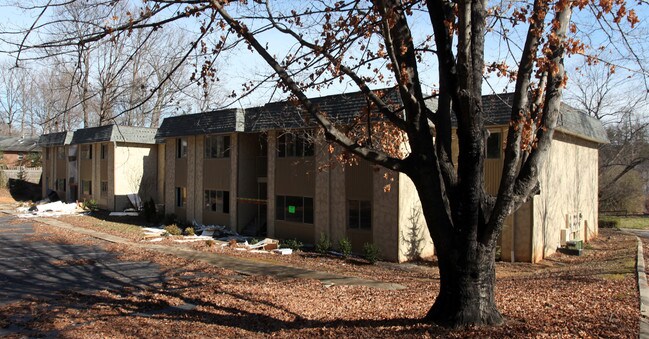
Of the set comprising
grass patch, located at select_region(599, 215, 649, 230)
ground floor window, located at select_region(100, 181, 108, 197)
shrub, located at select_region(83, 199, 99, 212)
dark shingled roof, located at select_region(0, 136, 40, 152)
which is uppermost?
dark shingled roof, located at select_region(0, 136, 40, 152)

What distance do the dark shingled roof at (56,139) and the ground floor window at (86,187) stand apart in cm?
345

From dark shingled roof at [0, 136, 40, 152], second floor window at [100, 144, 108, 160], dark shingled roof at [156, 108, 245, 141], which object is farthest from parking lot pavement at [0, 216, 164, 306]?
dark shingled roof at [0, 136, 40, 152]

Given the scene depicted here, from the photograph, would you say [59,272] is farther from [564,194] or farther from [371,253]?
[564,194]

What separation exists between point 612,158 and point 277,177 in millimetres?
29784

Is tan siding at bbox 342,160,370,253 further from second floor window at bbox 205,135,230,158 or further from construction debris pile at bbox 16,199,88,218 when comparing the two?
construction debris pile at bbox 16,199,88,218

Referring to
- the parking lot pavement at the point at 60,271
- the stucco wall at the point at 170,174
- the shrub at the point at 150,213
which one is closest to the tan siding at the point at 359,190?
the parking lot pavement at the point at 60,271

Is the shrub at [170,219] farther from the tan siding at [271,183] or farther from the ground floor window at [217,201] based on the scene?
the tan siding at [271,183]

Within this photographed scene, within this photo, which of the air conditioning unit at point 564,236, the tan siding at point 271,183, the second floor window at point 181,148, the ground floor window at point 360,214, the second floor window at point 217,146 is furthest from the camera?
the second floor window at point 181,148

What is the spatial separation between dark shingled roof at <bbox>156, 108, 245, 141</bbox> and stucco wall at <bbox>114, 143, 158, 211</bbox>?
Answer: 6.80m

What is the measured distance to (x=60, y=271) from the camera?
14578 millimetres

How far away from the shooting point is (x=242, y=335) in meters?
7.63

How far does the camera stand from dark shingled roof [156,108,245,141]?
80.1ft

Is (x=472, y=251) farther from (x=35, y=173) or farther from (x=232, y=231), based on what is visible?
(x=35, y=173)

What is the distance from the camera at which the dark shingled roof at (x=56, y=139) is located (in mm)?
40047
